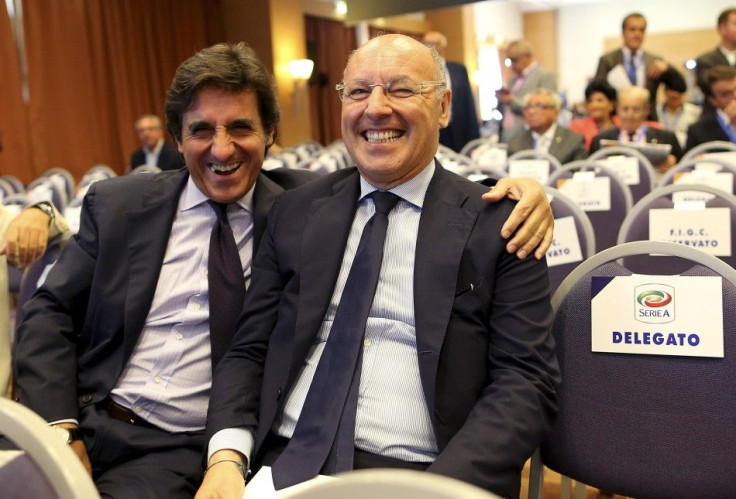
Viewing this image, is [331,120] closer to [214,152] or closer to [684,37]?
[684,37]

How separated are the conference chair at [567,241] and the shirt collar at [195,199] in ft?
3.40

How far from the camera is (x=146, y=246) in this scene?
68.6 inches

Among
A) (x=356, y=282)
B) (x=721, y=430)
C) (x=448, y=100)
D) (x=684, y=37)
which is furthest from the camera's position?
(x=684, y=37)

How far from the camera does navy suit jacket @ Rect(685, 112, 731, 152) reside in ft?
16.7

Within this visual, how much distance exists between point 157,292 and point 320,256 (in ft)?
1.52

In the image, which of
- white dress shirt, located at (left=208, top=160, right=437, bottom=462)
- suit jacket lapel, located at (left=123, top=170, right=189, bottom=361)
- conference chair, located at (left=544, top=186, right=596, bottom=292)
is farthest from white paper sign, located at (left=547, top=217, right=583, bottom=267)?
suit jacket lapel, located at (left=123, top=170, right=189, bottom=361)

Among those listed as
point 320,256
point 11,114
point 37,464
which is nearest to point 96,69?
point 11,114

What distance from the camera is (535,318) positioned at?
4.52 feet

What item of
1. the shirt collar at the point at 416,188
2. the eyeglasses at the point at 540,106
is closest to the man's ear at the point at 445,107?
the shirt collar at the point at 416,188

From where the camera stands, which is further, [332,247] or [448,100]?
[448,100]

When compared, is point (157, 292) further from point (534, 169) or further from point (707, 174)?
point (534, 169)

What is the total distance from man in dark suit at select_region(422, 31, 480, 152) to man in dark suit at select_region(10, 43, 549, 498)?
5.10 metres

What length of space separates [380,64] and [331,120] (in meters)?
12.7

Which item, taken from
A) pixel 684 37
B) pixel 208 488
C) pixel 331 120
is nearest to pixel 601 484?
pixel 208 488
